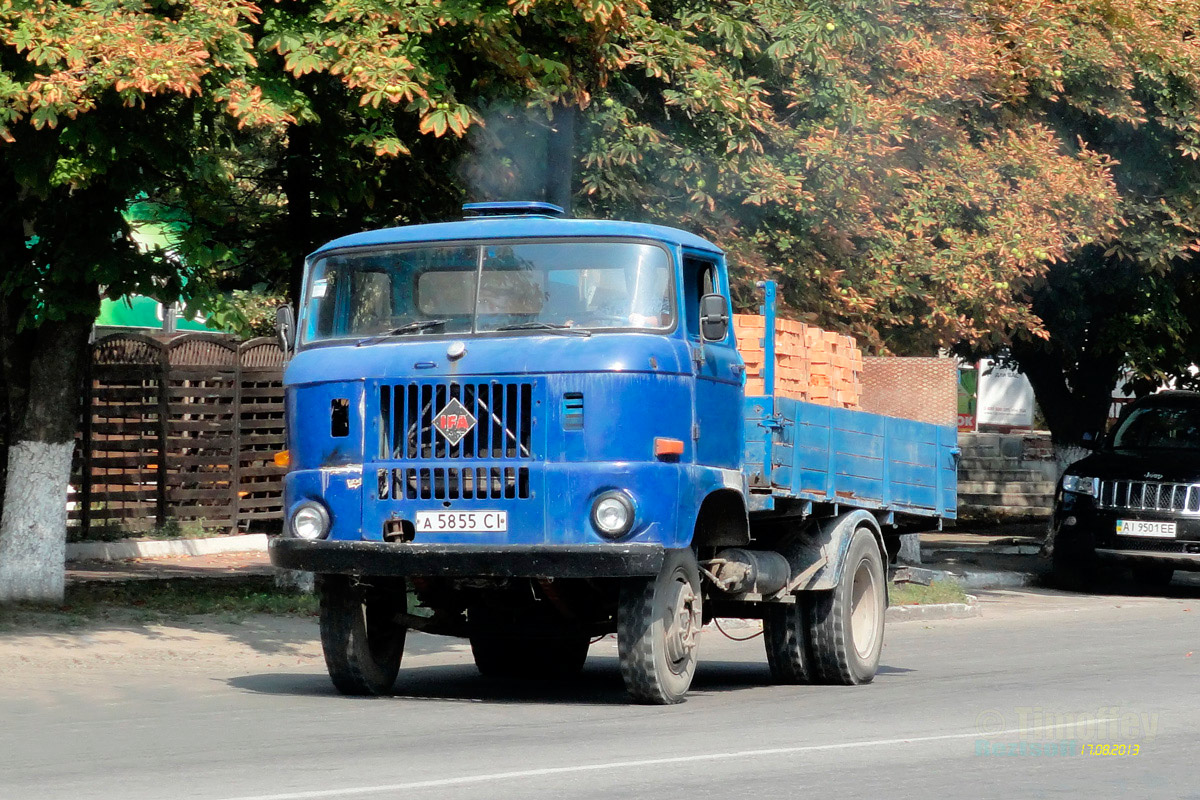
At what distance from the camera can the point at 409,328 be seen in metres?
9.82

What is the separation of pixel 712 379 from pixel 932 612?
24.4 feet

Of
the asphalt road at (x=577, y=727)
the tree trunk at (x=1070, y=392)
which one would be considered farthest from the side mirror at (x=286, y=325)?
the tree trunk at (x=1070, y=392)

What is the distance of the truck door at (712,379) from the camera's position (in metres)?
9.73

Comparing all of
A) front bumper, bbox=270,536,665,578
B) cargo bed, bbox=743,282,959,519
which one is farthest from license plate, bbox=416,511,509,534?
cargo bed, bbox=743,282,959,519

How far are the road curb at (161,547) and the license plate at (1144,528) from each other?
32.1 feet

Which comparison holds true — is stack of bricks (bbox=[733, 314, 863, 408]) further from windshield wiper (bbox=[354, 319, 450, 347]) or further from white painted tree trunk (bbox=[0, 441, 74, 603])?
white painted tree trunk (bbox=[0, 441, 74, 603])

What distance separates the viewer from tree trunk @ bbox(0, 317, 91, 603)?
44.6ft

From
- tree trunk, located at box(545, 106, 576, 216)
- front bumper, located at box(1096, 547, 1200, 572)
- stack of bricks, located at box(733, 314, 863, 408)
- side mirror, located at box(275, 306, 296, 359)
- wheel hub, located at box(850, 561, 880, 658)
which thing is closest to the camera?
side mirror, located at box(275, 306, 296, 359)

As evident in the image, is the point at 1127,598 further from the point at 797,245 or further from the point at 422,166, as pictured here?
the point at 422,166

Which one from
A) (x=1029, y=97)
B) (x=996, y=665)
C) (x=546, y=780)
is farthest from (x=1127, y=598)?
(x=546, y=780)

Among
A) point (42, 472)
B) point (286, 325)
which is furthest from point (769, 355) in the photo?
point (42, 472)

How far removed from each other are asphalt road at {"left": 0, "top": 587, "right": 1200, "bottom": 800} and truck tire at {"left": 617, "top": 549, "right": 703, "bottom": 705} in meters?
0.18

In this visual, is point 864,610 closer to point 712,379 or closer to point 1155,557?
point 712,379

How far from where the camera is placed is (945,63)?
1669cm
